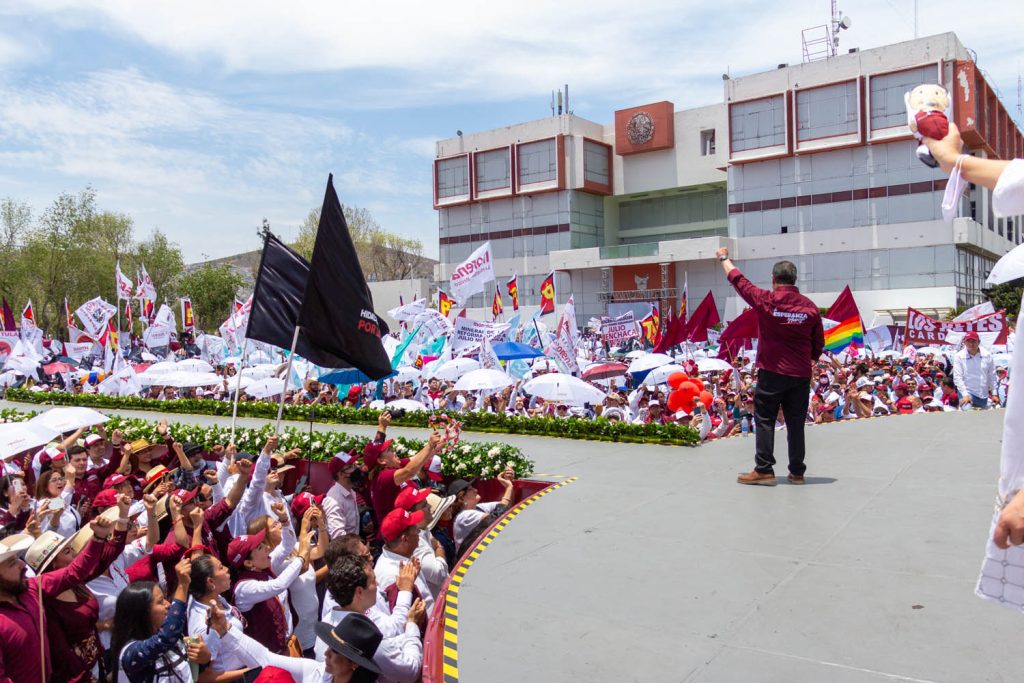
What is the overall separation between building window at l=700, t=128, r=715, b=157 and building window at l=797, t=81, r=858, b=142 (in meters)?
8.42

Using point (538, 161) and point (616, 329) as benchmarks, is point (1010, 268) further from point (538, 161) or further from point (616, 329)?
point (538, 161)

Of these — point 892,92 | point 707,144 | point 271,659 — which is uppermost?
point 892,92

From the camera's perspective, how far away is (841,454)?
862cm

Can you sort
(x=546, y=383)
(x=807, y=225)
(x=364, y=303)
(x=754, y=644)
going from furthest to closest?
(x=807, y=225) < (x=546, y=383) < (x=364, y=303) < (x=754, y=644)

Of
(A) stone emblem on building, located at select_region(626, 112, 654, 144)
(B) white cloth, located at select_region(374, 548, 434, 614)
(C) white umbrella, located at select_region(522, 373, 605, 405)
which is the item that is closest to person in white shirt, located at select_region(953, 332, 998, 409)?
(C) white umbrella, located at select_region(522, 373, 605, 405)

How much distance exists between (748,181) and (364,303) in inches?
2011

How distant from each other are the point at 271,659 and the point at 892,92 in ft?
173

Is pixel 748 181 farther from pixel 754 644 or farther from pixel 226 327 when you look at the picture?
pixel 754 644

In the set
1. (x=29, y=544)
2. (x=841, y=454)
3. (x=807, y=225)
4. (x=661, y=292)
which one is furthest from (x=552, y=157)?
(x=29, y=544)

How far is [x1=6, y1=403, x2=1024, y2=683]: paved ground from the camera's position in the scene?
3.77 meters

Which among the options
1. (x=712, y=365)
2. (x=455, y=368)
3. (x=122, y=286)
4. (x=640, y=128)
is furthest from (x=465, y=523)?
(x=640, y=128)

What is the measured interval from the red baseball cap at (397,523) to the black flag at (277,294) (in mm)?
3182

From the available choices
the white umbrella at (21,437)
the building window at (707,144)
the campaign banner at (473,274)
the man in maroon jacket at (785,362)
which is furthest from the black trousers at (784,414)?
the building window at (707,144)

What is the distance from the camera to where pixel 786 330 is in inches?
279
